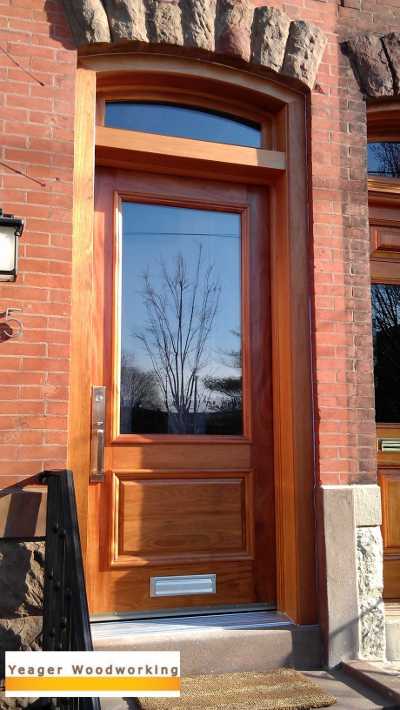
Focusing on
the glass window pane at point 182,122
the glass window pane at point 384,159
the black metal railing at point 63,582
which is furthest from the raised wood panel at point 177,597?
the glass window pane at point 384,159

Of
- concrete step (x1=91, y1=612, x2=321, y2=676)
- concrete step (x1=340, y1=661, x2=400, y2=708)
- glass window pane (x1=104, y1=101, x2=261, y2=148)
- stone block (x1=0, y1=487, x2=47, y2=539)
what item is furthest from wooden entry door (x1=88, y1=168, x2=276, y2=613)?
concrete step (x1=340, y1=661, x2=400, y2=708)

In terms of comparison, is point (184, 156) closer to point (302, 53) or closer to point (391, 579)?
point (302, 53)

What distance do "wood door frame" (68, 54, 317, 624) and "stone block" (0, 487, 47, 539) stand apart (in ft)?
0.83

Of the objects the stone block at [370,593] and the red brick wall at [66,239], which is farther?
the stone block at [370,593]

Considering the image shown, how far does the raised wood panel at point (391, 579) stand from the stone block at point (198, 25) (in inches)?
122

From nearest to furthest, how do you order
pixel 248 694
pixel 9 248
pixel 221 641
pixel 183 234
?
pixel 248 694 < pixel 9 248 < pixel 221 641 < pixel 183 234

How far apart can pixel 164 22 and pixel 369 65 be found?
1.26 m

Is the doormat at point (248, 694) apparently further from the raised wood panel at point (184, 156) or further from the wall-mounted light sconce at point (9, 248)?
the raised wood panel at point (184, 156)

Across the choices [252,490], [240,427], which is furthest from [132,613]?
[240,427]

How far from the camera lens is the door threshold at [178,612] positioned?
3348mm

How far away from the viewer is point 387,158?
433cm

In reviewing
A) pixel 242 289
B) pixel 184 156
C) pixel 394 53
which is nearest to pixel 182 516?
pixel 242 289

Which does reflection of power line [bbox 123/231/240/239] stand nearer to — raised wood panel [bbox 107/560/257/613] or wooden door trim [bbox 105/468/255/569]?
wooden door trim [bbox 105/468/255/569]
